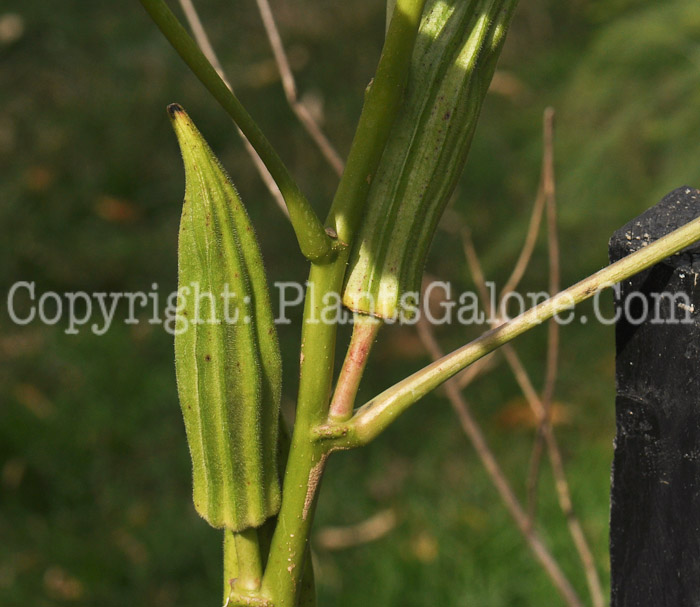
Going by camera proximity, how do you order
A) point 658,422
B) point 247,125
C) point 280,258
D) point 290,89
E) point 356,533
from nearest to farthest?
point 247,125 < point 658,422 < point 290,89 < point 356,533 < point 280,258

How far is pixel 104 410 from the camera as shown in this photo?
8.00ft

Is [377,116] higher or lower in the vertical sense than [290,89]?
lower

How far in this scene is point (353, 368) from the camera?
69 centimetres

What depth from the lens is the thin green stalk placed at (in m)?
0.62

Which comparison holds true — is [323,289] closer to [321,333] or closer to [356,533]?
[321,333]

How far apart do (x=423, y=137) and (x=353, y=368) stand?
168mm

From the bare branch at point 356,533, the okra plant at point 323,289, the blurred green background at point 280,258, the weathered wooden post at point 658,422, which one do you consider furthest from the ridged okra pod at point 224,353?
the bare branch at point 356,533

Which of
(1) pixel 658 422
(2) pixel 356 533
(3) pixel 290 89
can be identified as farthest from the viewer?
(2) pixel 356 533

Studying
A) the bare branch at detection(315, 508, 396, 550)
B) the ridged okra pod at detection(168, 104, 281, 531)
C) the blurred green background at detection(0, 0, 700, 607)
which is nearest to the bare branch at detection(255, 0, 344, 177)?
the ridged okra pod at detection(168, 104, 281, 531)

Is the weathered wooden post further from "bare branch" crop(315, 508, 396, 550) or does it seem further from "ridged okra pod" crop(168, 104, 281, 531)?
"bare branch" crop(315, 508, 396, 550)

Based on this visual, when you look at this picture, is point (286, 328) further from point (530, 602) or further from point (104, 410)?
point (530, 602)

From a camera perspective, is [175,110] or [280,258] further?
[280,258]

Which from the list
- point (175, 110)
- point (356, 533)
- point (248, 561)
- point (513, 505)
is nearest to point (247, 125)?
point (175, 110)

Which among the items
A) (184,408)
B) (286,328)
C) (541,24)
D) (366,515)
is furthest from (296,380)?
(184,408)
